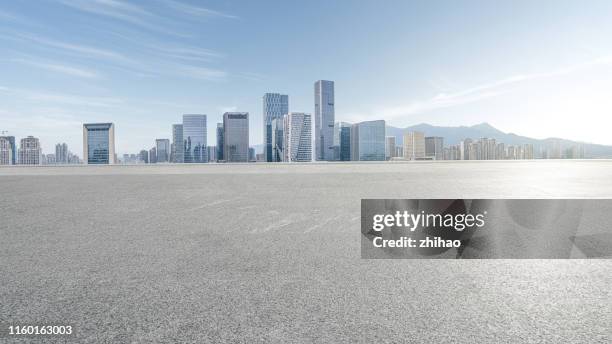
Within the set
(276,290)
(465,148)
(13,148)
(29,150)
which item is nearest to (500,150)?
(465,148)

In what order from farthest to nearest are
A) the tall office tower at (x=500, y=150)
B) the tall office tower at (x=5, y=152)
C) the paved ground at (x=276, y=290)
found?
the tall office tower at (x=5, y=152) < the tall office tower at (x=500, y=150) < the paved ground at (x=276, y=290)

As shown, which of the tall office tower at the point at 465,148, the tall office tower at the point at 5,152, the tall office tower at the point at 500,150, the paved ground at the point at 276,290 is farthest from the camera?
the tall office tower at the point at 5,152

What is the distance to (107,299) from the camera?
4008 mm

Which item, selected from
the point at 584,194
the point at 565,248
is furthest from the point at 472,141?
the point at 565,248

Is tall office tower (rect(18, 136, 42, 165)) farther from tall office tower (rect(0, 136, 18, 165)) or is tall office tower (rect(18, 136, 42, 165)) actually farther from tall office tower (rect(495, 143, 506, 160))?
tall office tower (rect(495, 143, 506, 160))

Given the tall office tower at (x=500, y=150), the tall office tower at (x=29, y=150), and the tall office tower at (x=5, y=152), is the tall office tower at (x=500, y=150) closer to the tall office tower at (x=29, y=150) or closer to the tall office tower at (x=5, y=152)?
the tall office tower at (x=5, y=152)

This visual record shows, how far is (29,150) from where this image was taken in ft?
604

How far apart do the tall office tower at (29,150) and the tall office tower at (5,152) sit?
6161mm

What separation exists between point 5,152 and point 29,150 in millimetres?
16821

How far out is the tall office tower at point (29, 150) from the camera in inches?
7195

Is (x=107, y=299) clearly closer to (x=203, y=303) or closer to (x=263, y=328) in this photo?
(x=203, y=303)

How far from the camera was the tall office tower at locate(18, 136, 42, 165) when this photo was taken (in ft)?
600

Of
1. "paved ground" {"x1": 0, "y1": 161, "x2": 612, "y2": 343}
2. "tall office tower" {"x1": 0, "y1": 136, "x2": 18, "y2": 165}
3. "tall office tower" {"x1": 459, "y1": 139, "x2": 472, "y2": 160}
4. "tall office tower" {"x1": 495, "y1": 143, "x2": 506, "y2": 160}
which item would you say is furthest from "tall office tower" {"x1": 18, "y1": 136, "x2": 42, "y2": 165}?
"tall office tower" {"x1": 495, "y1": 143, "x2": 506, "y2": 160}

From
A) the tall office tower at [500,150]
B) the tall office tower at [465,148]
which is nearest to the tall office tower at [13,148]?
the tall office tower at [465,148]
